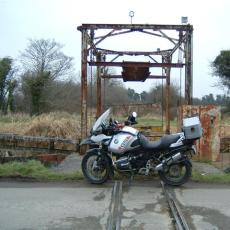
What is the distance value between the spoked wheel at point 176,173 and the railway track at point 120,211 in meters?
0.31

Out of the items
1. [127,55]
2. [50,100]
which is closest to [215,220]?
[127,55]

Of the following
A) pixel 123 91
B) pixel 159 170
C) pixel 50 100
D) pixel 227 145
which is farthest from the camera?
pixel 123 91

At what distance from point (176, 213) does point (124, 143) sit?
9.07 feet

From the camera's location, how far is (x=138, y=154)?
9.81 metres

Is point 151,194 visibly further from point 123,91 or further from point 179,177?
point 123,91

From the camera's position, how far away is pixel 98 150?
391 inches

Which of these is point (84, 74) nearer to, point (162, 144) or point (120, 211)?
point (162, 144)

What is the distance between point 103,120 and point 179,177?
1881 millimetres

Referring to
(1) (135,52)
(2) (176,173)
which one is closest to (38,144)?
A: (1) (135,52)

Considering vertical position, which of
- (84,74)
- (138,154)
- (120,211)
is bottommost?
A: (120,211)

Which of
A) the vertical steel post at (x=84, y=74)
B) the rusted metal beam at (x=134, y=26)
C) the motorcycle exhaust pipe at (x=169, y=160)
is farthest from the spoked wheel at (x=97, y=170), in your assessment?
the rusted metal beam at (x=134, y=26)

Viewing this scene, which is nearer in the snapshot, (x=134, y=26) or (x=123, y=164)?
(x=123, y=164)

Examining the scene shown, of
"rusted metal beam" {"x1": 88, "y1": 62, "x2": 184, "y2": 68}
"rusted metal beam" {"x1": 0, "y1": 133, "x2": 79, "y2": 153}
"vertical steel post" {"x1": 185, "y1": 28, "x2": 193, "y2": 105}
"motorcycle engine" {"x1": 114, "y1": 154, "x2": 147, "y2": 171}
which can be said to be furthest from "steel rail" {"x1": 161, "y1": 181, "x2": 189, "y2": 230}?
"rusted metal beam" {"x1": 0, "y1": 133, "x2": 79, "y2": 153}

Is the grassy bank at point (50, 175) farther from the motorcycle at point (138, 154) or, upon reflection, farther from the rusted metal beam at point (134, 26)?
the rusted metal beam at point (134, 26)
